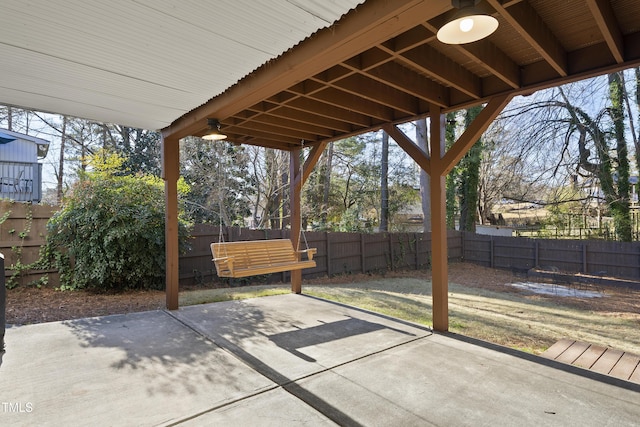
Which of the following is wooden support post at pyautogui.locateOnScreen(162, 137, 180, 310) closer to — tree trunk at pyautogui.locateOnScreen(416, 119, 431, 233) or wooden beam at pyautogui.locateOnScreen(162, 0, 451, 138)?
wooden beam at pyautogui.locateOnScreen(162, 0, 451, 138)

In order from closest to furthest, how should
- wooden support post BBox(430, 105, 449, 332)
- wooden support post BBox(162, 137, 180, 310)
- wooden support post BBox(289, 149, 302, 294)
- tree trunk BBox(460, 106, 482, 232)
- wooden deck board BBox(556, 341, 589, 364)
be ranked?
wooden deck board BBox(556, 341, 589, 364)
wooden support post BBox(430, 105, 449, 332)
wooden support post BBox(162, 137, 180, 310)
wooden support post BBox(289, 149, 302, 294)
tree trunk BBox(460, 106, 482, 232)

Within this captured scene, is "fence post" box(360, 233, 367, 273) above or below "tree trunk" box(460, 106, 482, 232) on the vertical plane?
below

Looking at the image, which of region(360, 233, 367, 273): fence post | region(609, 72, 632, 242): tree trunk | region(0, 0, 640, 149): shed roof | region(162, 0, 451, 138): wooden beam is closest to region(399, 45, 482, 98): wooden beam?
region(0, 0, 640, 149): shed roof

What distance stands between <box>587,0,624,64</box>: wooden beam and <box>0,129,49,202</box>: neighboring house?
11252 mm

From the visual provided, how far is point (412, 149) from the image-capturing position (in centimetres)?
418

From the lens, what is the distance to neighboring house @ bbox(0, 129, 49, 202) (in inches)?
360

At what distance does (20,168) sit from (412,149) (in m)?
10.7

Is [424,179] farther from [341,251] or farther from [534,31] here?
[534,31]

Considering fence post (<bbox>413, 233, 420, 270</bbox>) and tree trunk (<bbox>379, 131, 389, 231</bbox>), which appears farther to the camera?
tree trunk (<bbox>379, 131, 389, 231</bbox>)

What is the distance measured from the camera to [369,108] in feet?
14.3

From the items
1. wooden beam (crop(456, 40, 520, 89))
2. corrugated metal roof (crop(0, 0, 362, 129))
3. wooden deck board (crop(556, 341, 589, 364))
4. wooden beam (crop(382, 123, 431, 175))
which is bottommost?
wooden deck board (crop(556, 341, 589, 364))

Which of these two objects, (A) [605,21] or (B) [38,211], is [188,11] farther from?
(B) [38,211]

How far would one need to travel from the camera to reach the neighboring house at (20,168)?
916 centimetres

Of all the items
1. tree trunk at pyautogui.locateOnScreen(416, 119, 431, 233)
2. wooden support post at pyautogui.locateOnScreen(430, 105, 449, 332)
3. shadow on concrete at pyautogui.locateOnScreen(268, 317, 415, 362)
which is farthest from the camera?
tree trunk at pyautogui.locateOnScreen(416, 119, 431, 233)
